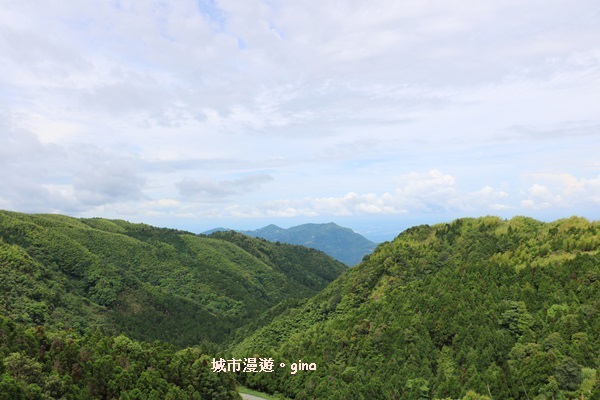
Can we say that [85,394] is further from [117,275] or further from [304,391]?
[117,275]

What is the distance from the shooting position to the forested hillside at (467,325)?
166 ft

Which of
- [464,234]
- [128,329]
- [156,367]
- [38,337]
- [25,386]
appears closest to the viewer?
[25,386]

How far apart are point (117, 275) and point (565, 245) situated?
566ft

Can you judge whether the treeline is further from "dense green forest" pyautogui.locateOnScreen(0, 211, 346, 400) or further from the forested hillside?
the forested hillside

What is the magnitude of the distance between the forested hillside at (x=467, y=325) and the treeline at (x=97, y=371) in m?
14.7

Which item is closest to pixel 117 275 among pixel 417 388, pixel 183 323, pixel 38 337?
pixel 183 323

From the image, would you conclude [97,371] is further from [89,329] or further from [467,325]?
[89,329]

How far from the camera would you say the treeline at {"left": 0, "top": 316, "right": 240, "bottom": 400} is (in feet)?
168

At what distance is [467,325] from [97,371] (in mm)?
55108

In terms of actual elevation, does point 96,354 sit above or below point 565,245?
below

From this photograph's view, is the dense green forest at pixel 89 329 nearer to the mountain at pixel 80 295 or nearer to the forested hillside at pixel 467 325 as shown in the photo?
the mountain at pixel 80 295

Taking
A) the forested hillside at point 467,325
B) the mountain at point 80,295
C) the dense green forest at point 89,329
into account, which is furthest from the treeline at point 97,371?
the mountain at point 80,295

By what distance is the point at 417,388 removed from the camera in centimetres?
5675

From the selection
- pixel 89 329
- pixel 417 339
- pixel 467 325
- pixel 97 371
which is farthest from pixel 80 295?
pixel 467 325
